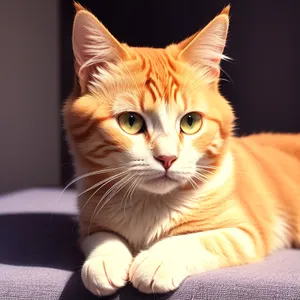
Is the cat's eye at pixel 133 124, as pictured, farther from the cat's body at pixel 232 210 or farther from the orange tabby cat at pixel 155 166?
the cat's body at pixel 232 210

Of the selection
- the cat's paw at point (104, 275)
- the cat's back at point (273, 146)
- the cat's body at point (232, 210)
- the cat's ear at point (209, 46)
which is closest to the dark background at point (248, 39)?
the cat's back at point (273, 146)

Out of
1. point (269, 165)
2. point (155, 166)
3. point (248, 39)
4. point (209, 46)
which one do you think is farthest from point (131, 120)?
point (248, 39)

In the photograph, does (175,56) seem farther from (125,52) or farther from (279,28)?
(279,28)

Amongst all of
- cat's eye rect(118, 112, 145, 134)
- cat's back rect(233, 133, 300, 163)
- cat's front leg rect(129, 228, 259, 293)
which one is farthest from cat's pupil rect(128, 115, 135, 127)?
cat's back rect(233, 133, 300, 163)

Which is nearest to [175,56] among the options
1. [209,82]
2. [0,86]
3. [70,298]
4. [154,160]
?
[209,82]

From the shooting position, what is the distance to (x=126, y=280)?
86 cm

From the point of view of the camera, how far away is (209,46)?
1.05 m

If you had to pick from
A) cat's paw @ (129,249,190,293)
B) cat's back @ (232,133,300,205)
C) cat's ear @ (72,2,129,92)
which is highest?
cat's ear @ (72,2,129,92)

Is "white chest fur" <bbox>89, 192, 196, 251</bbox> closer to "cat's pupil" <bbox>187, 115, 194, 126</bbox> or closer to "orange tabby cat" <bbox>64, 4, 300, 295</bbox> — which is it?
"orange tabby cat" <bbox>64, 4, 300, 295</bbox>

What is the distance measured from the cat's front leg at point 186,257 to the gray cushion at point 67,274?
2cm

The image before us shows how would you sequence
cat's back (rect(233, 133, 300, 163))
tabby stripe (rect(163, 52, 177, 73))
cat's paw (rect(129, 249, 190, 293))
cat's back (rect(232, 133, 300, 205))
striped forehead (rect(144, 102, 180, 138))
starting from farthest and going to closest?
cat's back (rect(233, 133, 300, 163))
cat's back (rect(232, 133, 300, 205))
tabby stripe (rect(163, 52, 177, 73))
striped forehead (rect(144, 102, 180, 138))
cat's paw (rect(129, 249, 190, 293))

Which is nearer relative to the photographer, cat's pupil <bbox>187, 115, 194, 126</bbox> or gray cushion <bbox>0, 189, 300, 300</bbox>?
gray cushion <bbox>0, 189, 300, 300</bbox>

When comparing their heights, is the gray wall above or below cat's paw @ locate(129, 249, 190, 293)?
below

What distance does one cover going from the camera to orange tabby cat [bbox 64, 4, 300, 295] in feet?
2.94
